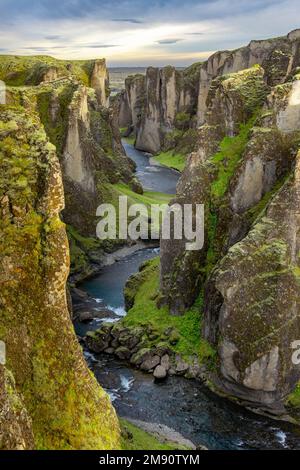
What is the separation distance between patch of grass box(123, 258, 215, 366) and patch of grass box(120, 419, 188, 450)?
35.0 ft

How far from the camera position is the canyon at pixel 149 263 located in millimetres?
25484

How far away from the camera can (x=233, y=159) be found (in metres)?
48.9

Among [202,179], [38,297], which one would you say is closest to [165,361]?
[202,179]

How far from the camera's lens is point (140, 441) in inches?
1240

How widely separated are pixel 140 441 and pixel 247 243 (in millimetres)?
15995

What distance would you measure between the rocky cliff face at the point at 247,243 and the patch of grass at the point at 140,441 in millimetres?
8706

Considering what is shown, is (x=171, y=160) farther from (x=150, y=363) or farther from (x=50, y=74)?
(x=150, y=363)

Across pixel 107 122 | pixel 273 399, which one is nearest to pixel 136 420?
pixel 273 399

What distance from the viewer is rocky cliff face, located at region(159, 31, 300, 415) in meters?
39.3

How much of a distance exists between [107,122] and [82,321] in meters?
47.3

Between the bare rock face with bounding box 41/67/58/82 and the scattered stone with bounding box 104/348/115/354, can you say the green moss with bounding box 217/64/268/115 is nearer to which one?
the scattered stone with bounding box 104/348/115/354

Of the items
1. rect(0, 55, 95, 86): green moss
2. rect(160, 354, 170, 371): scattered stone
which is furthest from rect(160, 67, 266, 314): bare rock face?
rect(0, 55, 95, 86): green moss

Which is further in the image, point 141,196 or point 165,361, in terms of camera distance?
point 141,196

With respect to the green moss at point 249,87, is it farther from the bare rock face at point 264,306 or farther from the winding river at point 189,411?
the winding river at point 189,411
